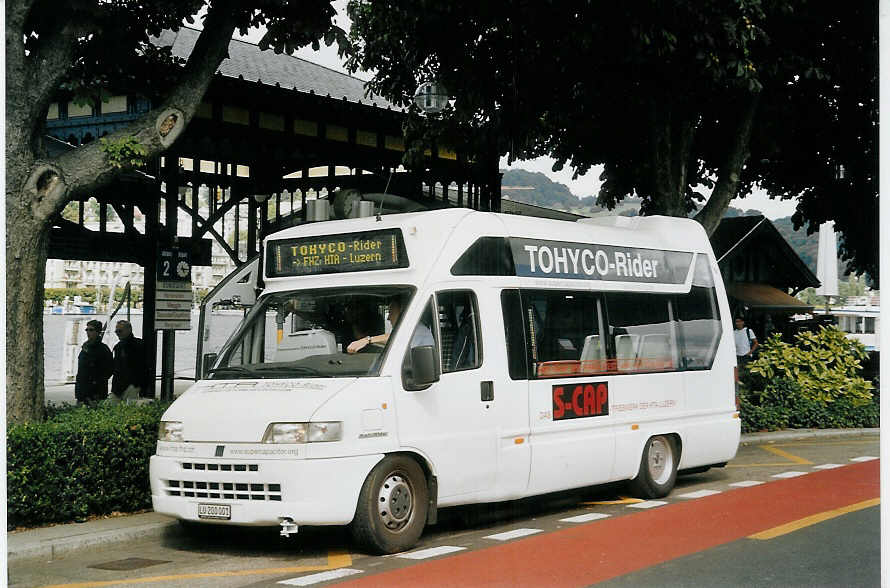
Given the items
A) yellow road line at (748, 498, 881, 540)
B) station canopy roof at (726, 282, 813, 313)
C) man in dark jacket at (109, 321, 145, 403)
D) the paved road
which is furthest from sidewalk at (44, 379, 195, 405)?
station canopy roof at (726, 282, 813, 313)

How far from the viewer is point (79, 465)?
32.9 ft

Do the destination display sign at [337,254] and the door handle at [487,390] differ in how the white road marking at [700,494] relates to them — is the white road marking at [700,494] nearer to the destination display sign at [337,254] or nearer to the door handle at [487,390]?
the door handle at [487,390]

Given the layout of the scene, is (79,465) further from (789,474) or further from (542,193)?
(542,193)

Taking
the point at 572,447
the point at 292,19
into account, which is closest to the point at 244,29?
the point at 292,19

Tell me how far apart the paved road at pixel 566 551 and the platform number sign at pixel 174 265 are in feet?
28.2

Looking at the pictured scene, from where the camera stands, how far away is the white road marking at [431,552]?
8.88m

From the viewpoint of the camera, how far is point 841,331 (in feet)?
66.8

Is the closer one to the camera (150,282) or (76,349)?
(150,282)

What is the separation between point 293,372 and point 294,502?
3.71 feet

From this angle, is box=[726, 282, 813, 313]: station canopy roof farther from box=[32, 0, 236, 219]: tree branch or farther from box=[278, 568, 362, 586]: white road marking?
box=[278, 568, 362, 586]: white road marking

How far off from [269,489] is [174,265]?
10.4 m

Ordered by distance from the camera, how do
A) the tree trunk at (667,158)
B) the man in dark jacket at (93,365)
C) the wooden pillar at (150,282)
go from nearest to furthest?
the man in dark jacket at (93,365), the tree trunk at (667,158), the wooden pillar at (150,282)

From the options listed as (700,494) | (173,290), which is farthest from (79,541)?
(173,290)

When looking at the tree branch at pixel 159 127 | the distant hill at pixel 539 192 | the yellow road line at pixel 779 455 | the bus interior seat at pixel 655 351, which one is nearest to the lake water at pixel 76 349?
the tree branch at pixel 159 127
